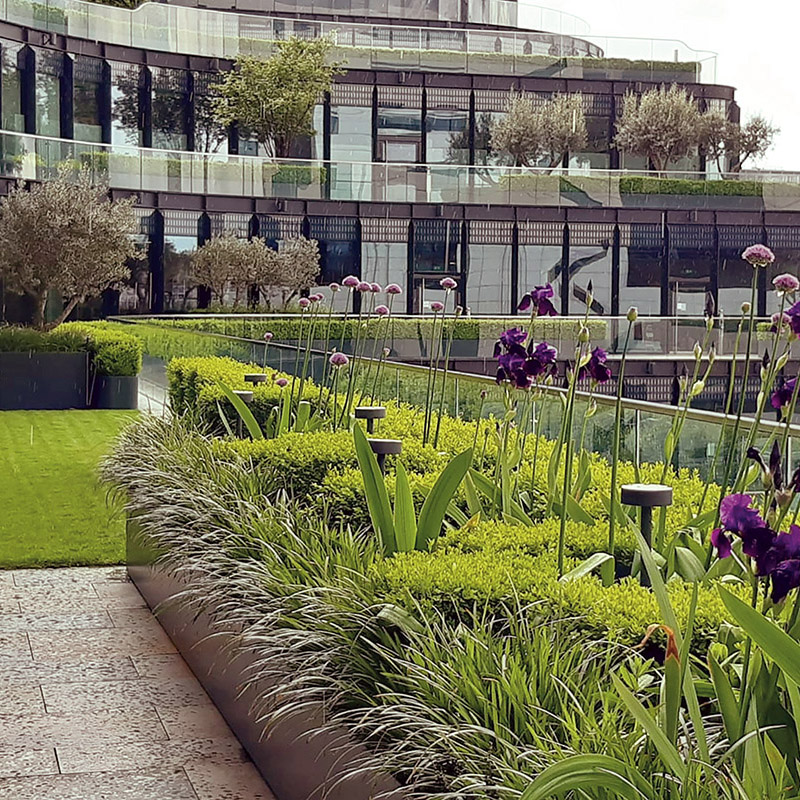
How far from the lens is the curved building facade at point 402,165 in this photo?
34.8 meters

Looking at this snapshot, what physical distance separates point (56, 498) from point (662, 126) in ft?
108

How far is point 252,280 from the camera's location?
109 ft

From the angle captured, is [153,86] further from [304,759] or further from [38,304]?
[304,759]

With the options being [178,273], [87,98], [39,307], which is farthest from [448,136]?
[39,307]

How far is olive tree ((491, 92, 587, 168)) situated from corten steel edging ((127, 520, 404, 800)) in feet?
114

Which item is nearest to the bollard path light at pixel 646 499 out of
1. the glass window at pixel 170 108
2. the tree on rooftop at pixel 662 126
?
the glass window at pixel 170 108

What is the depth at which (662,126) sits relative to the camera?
40.9 m

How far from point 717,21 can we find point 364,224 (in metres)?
30.9

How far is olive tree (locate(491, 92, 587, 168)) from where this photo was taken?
4044cm

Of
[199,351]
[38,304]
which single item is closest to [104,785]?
[199,351]

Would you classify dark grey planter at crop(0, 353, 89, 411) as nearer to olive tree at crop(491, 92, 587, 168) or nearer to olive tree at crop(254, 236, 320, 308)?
olive tree at crop(254, 236, 320, 308)

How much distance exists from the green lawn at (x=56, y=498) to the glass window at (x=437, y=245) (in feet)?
65.9

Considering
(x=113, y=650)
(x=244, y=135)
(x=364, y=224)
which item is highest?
A: (x=244, y=135)

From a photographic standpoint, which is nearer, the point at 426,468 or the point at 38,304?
the point at 426,468
